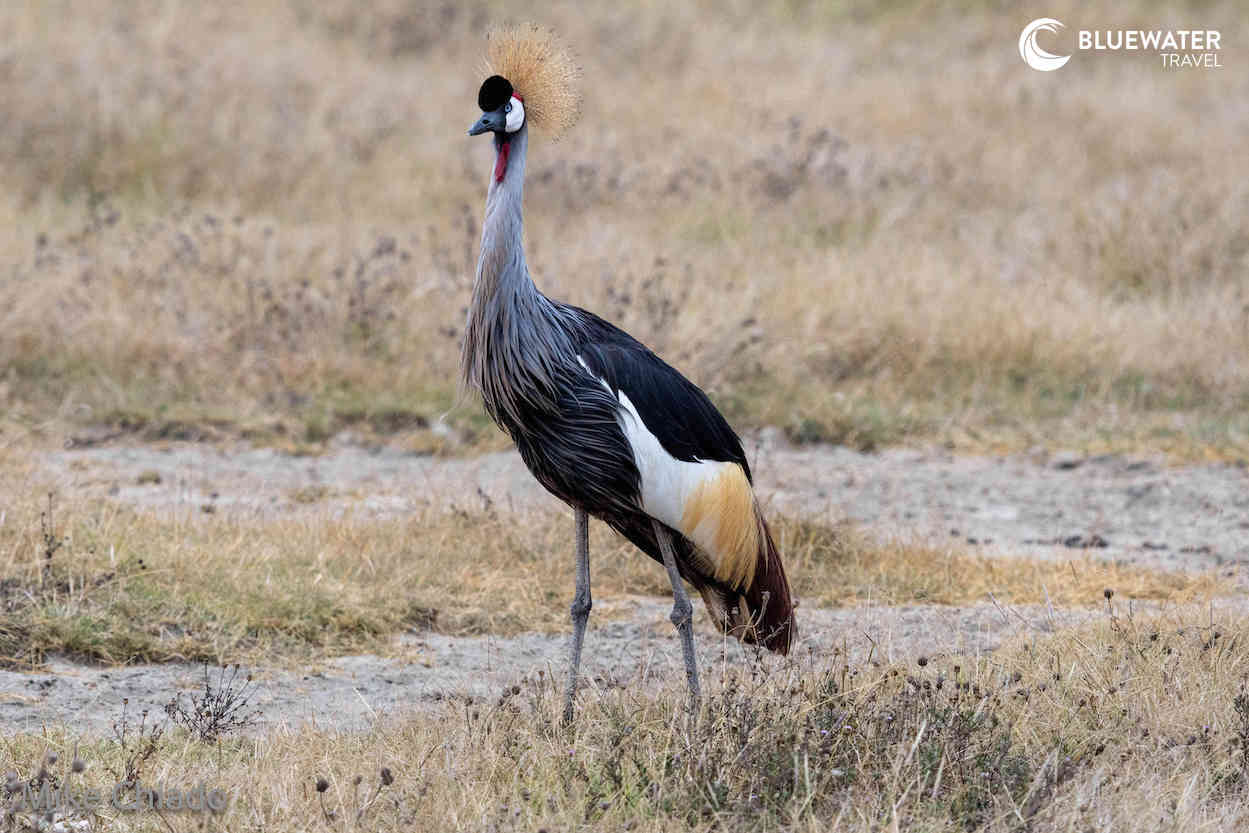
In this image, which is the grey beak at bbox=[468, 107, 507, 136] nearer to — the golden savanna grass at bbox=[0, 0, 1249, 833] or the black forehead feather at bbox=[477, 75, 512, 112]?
the black forehead feather at bbox=[477, 75, 512, 112]

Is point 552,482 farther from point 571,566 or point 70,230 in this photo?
point 70,230

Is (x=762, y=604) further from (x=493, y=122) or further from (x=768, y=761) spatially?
(x=493, y=122)

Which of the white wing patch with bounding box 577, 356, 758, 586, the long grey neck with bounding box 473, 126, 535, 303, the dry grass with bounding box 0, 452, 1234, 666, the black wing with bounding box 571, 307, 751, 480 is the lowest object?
the dry grass with bounding box 0, 452, 1234, 666

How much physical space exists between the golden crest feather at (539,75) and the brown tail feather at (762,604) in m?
1.34

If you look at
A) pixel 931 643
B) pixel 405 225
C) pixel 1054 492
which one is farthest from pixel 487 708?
pixel 405 225

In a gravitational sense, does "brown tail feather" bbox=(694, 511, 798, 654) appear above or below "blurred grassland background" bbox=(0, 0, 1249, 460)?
below

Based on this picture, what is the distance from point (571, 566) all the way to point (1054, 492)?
2.68 metres

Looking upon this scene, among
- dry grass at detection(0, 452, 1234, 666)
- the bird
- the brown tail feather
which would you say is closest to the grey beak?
the bird

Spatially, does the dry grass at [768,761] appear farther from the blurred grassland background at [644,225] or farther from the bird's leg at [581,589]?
the blurred grassland background at [644,225]

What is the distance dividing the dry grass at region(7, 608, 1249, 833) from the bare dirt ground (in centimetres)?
38

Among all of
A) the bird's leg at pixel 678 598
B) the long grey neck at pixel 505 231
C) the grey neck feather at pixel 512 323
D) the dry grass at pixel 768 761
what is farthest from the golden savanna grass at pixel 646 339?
the long grey neck at pixel 505 231

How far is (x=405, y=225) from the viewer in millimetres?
10750

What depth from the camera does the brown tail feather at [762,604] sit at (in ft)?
15.6

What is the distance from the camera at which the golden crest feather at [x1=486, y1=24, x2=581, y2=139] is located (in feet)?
15.1
